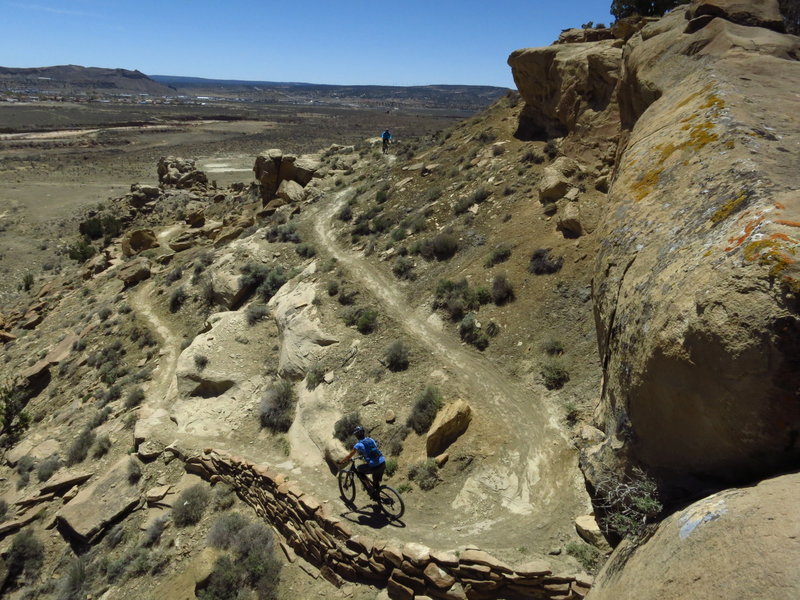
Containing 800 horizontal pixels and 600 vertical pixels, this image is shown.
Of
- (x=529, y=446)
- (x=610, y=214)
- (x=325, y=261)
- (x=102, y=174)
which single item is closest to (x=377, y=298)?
(x=325, y=261)

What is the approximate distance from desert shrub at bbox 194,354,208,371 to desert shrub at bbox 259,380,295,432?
9.75 feet

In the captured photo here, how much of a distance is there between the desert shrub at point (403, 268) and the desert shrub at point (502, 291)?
4.11 m

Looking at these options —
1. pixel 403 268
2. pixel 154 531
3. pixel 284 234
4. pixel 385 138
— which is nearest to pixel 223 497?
pixel 154 531

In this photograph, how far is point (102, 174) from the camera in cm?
7025

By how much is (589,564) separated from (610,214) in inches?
219

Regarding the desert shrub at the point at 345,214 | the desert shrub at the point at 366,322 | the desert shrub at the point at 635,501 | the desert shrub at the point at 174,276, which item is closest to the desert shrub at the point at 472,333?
the desert shrub at the point at 366,322

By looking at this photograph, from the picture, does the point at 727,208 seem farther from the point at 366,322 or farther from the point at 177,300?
the point at 177,300

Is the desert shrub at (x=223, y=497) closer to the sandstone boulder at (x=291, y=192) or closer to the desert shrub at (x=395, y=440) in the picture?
the desert shrub at (x=395, y=440)

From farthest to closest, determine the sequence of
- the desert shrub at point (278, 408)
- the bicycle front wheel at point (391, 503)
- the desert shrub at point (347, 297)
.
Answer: the desert shrub at point (347, 297), the desert shrub at point (278, 408), the bicycle front wheel at point (391, 503)

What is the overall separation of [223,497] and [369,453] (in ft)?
15.4

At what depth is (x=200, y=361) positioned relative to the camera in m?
16.6

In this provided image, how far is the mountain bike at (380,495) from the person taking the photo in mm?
9859

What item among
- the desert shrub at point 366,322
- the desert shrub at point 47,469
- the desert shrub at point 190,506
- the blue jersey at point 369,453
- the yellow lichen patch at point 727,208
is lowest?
the desert shrub at point 47,469

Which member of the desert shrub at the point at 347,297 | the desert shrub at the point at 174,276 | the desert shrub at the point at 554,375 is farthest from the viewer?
the desert shrub at the point at 174,276
